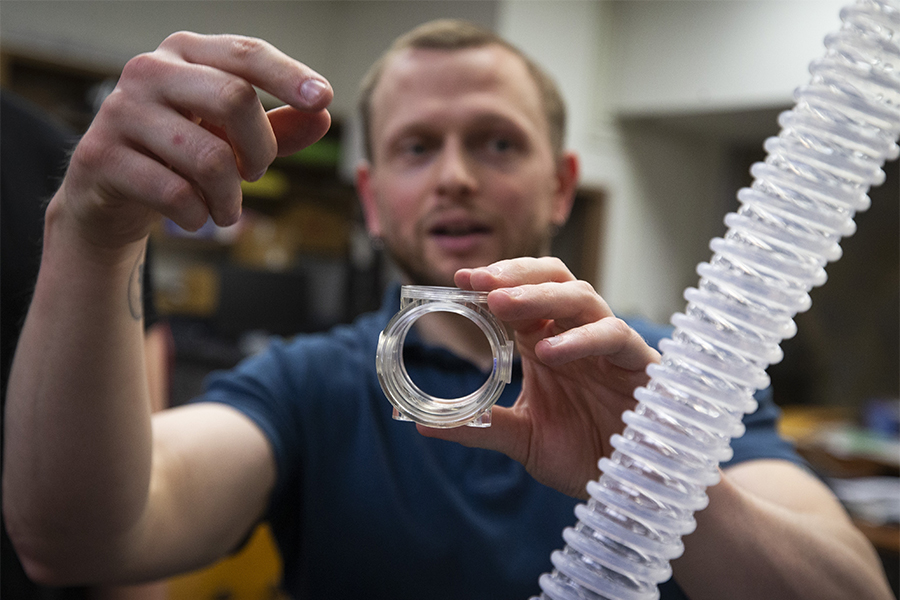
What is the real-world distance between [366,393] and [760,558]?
496 mm

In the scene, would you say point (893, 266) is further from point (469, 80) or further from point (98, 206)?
point (98, 206)

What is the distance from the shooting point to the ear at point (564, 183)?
0.89 meters

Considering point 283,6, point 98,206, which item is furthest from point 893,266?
point 98,206

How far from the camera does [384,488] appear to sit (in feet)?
2.60

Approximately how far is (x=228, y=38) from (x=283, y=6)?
1.09 meters

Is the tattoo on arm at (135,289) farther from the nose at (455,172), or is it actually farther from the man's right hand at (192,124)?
the nose at (455,172)

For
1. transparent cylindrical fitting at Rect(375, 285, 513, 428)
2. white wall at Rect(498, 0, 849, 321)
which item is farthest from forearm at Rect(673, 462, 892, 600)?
white wall at Rect(498, 0, 849, 321)

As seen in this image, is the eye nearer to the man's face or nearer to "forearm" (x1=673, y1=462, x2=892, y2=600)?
the man's face

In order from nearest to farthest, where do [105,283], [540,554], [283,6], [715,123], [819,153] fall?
[819,153]
[105,283]
[540,554]
[283,6]
[715,123]

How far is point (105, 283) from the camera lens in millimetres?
534

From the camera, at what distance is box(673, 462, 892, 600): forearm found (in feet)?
1.71

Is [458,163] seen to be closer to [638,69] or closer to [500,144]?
[500,144]

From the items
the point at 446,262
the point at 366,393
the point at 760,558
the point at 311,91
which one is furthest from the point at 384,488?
the point at 311,91

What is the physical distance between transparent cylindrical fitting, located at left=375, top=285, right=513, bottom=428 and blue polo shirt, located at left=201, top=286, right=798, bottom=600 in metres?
0.17
